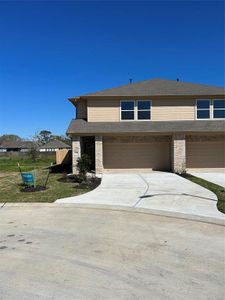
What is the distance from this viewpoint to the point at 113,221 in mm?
8219

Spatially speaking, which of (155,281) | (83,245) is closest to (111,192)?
(83,245)

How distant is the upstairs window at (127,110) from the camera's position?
21.6 metres

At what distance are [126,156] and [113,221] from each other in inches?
531

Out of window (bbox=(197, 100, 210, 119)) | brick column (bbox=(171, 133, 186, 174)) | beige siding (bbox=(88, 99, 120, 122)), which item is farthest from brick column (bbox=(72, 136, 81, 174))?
window (bbox=(197, 100, 210, 119))

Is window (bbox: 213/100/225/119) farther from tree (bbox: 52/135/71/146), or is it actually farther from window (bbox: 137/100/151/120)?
tree (bbox: 52/135/71/146)

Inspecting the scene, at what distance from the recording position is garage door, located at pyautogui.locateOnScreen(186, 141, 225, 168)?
21.2 m

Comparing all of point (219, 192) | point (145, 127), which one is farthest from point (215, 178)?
point (145, 127)

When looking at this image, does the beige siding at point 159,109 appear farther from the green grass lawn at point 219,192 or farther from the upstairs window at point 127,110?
the green grass lawn at point 219,192

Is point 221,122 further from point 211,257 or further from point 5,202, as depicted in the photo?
point 211,257

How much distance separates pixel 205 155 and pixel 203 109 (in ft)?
10.4

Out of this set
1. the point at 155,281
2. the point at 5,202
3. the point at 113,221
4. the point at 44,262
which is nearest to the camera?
the point at 155,281

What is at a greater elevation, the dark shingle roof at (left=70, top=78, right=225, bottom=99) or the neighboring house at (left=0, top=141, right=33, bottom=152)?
the dark shingle roof at (left=70, top=78, right=225, bottom=99)

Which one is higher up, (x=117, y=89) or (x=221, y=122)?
(x=117, y=89)

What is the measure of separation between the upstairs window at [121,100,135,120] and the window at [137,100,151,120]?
1.47 ft
